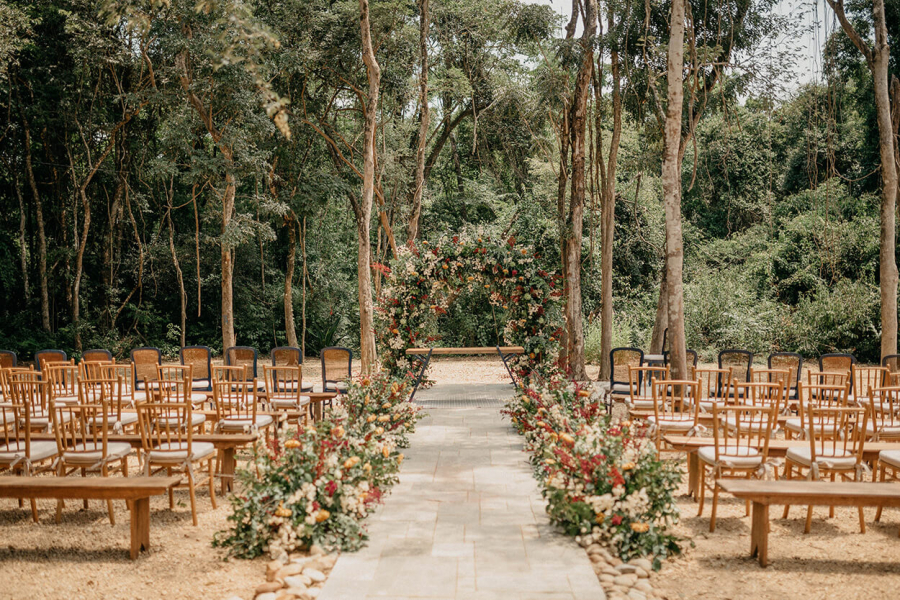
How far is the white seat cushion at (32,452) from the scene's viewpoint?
5711 millimetres

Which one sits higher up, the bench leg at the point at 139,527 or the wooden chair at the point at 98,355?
the wooden chair at the point at 98,355

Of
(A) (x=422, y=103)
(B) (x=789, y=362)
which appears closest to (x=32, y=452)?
(B) (x=789, y=362)

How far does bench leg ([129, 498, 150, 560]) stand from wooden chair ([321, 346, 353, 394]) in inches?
205

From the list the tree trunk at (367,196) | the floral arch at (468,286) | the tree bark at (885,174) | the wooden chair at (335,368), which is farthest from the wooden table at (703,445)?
the tree trunk at (367,196)

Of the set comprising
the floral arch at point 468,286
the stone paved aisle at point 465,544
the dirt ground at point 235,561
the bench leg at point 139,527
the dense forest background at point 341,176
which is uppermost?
the dense forest background at point 341,176

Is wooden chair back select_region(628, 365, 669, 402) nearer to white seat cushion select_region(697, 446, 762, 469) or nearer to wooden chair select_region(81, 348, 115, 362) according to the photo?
white seat cushion select_region(697, 446, 762, 469)

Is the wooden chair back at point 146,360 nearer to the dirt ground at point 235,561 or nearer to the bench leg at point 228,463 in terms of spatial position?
the dirt ground at point 235,561

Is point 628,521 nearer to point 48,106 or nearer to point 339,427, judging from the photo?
point 339,427

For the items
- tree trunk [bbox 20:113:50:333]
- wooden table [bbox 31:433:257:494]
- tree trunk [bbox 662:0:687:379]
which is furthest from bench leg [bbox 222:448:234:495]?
tree trunk [bbox 20:113:50:333]

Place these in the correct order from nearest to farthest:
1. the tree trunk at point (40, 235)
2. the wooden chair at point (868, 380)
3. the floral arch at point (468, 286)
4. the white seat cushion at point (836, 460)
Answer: the white seat cushion at point (836, 460) < the wooden chair at point (868, 380) < the floral arch at point (468, 286) < the tree trunk at point (40, 235)

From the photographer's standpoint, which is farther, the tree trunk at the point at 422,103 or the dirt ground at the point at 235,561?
the tree trunk at the point at 422,103

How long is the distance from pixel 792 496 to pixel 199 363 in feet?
28.5

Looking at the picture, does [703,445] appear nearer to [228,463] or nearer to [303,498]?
[303,498]

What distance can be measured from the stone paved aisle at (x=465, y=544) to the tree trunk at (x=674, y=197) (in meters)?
3.21
